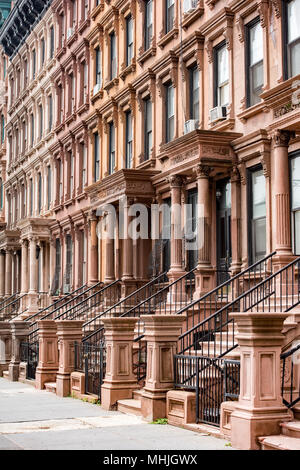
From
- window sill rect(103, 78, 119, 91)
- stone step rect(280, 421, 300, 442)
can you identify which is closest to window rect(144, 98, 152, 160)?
window sill rect(103, 78, 119, 91)

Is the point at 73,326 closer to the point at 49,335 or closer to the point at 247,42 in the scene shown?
the point at 49,335

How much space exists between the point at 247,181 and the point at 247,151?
2.38 ft

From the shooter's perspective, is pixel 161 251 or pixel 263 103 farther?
pixel 161 251

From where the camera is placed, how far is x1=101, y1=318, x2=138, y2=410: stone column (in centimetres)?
1516

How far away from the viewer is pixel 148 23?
2469 centimetres

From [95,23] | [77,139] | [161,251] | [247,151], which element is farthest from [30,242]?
[247,151]

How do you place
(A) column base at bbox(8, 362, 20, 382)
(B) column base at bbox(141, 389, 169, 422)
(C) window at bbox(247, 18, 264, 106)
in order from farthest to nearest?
(A) column base at bbox(8, 362, 20, 382)
(C) window at bbox(247, 18, 264, 106)
(B) column base at bbox(141, 389, 169, 422)

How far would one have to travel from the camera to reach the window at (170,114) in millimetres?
22578

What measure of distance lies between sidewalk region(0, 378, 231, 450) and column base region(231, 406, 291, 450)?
358mm

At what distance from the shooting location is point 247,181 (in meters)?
18.0

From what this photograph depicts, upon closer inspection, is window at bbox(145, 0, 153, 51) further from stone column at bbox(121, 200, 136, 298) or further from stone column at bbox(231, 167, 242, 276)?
stone column at bbox(231, 167, 242, 276)

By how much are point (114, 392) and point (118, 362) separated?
60 cm

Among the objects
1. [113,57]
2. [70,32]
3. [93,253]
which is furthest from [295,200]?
[70,32]

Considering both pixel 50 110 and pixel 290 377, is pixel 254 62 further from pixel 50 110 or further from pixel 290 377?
pixel 50 110
